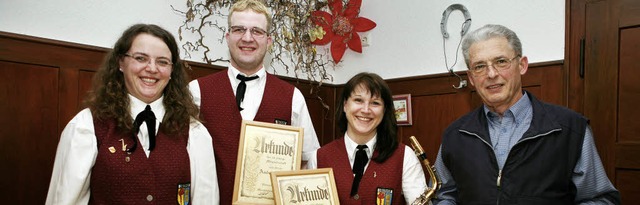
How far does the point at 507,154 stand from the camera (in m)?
2.06

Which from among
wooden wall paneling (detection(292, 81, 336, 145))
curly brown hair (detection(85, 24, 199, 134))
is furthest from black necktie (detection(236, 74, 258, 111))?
wooden wall paneling (detection(292, 81, 336, 145))

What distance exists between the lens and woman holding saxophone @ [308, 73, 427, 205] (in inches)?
97.3

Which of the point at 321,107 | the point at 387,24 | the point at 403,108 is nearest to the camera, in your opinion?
the point at 403,108

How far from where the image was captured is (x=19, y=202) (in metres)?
2.90

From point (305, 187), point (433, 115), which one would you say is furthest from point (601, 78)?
point (305, 187)

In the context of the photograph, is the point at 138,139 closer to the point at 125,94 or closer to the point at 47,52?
the point at 125,94

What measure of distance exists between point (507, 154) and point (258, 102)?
4.11 ft

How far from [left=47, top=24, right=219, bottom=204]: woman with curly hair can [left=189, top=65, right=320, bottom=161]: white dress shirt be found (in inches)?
15.0

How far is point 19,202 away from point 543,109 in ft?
8.89

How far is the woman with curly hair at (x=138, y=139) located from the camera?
1.96 m

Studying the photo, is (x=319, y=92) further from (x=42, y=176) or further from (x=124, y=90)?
(x=124, y=90)

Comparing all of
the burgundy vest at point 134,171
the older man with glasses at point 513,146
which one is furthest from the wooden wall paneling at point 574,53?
the burgundy vest at point 134,171

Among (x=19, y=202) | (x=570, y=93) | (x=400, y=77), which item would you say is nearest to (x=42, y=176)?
(x=19, y=202)

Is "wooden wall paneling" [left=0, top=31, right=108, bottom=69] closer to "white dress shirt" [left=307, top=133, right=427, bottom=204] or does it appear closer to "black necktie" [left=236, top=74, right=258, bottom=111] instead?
"black necktie" [left=236, top=74, right=258, bottom=111]
